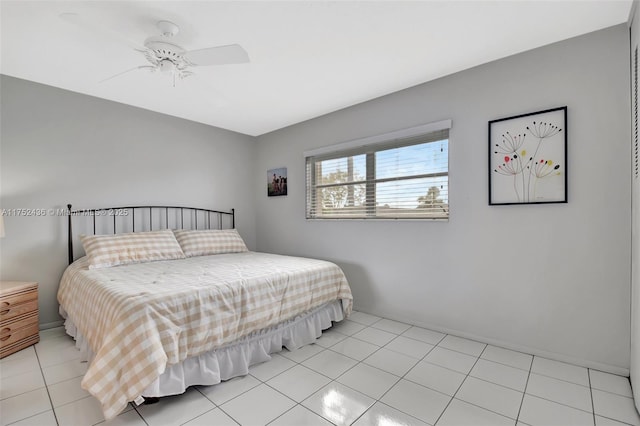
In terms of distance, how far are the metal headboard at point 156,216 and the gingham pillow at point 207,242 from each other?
29 cm

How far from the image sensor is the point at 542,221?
229 centimetres

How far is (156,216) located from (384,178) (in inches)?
108

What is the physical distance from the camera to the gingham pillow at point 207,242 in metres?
3.50

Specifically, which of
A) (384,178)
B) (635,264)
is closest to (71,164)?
(384,178)

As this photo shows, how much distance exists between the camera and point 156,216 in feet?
12.0

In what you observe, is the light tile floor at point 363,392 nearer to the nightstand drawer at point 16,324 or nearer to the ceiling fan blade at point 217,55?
the nightstand drawer at point 16,324

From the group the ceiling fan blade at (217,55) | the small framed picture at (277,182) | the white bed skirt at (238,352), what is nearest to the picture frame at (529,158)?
the white bed skirt at (238,352)

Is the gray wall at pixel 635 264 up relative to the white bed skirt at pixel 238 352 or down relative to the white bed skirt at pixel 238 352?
up

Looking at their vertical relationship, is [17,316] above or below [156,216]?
below

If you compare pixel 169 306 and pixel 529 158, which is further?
pixel 529 158

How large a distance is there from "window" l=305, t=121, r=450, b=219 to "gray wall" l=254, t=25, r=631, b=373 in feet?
0.41

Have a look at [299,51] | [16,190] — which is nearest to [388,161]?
[299,51]

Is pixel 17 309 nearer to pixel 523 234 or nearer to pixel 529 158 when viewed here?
pixel 523 234

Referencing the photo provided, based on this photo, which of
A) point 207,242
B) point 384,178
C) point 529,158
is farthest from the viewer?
point 207,242
